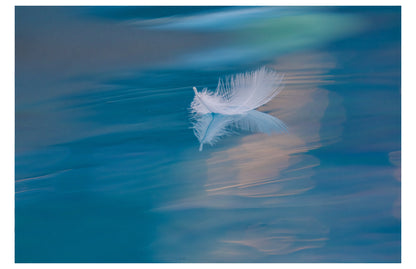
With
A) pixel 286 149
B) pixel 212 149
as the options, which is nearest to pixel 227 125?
pixel 212 149

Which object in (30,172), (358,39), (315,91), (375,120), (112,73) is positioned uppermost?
(358,39)

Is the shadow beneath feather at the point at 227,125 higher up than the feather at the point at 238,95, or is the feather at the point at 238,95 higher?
the feather at the point at 238,95

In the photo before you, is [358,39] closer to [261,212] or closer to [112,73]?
[261,212]

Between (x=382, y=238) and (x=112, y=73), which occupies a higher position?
(x=112, y=73)

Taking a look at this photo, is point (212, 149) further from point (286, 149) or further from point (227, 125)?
point (286, 149)

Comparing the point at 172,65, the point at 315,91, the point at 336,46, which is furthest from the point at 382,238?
the point at 172,65
